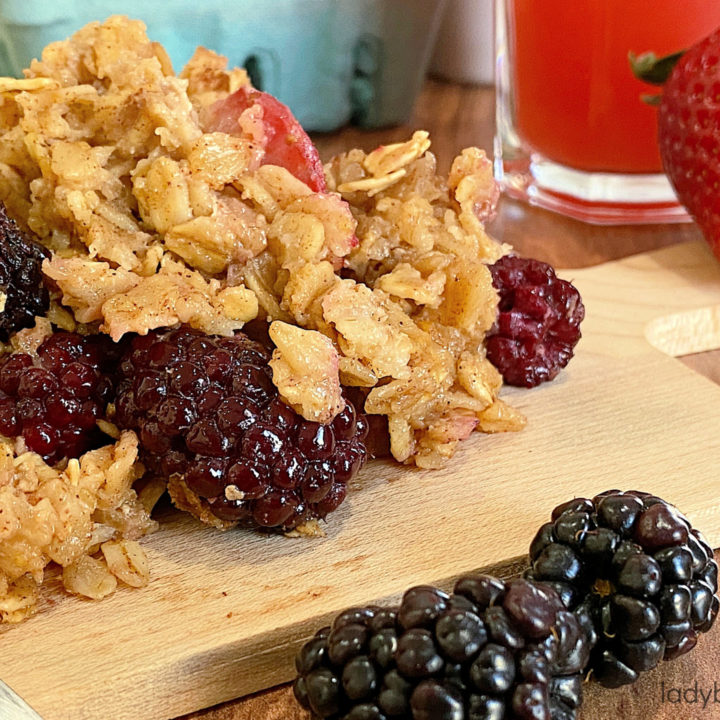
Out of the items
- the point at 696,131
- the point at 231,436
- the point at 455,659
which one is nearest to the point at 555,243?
the point at 696,131

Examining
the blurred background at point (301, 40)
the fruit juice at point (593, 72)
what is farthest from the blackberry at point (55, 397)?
the fruit juice at point (593, 72)

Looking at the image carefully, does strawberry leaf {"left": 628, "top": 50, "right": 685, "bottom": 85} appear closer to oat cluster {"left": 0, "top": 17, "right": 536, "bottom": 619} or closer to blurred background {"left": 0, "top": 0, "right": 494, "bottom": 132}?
oat cluster {"left": 0, "top": 17, "right": 536, "bottom": 619}

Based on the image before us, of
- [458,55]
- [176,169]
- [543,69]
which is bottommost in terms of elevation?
[458,55]

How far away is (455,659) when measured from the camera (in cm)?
65

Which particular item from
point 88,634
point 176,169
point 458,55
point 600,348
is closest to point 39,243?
point 176,169

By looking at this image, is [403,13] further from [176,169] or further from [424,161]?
[176,169]

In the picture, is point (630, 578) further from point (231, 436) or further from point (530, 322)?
point (530, 322)

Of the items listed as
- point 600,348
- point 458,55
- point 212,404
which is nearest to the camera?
point 212,404

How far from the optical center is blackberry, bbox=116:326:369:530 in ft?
2.87

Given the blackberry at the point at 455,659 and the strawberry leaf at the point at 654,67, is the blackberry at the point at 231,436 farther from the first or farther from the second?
the strawberry leaf at the point at 654,67

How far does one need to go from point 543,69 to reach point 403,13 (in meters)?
0.44

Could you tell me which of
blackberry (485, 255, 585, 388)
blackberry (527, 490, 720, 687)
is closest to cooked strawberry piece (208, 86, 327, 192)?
blackberry (485, 255, 585, 388)

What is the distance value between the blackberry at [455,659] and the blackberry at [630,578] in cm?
5

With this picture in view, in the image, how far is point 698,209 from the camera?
155cm
